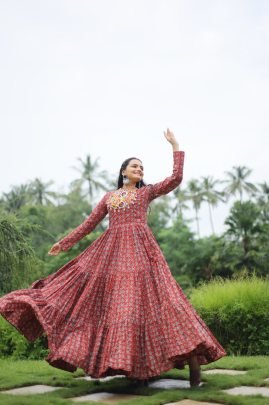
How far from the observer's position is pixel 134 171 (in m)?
4.99

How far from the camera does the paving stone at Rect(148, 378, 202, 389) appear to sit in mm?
4520

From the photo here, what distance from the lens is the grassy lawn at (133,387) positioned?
3.76m

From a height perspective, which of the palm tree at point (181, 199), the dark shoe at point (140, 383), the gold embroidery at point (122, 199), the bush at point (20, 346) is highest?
the palm tree at point (181, 199)

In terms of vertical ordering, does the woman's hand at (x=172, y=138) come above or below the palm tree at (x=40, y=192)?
below

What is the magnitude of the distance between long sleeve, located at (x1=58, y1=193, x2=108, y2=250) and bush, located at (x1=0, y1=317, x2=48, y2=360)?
2.82m

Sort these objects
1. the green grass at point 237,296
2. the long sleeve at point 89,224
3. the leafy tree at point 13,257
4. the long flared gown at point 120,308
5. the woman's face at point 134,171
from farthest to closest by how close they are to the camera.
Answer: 1. the leafy tree at point 13,257
2. the green grass at point 237,296
3. the long sleeve at point 89,224
4. the woman's face at point 134,171
5. the long flared gown at point 120,308

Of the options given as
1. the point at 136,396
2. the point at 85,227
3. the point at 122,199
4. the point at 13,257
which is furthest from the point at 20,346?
the point at 136,396

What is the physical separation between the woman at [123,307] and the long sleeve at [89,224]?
76mm

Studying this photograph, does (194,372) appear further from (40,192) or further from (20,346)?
(40,192)

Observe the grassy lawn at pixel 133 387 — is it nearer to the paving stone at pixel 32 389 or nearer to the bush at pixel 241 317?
the paving stone at pixel 32 389

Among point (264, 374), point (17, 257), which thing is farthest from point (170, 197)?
point (264, 374)

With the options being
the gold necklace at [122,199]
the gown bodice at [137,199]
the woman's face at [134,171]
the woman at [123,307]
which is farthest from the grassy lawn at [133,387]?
the woman's face at [134,171]

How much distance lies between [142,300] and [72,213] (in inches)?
1209

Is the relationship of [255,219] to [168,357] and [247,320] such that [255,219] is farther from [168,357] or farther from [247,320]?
[168,357]
